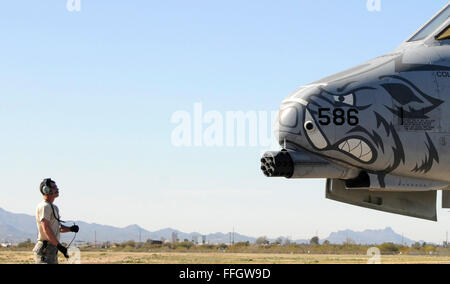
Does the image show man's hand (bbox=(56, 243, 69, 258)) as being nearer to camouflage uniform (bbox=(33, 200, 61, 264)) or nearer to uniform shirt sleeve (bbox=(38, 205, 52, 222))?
camouflage uniform (bbox=(33, 200, 61, 264))

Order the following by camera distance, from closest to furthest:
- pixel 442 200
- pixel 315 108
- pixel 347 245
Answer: pixel 315 108 → pixel 442 200 → pixel 347 245

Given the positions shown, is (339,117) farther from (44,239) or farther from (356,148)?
(44,239)

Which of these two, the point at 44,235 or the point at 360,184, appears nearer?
the point at 44,235

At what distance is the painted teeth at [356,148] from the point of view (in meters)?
16.2

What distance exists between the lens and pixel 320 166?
54.5 feet

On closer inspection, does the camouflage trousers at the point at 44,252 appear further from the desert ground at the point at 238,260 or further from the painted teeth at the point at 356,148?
the desert ground at the point at 238,260

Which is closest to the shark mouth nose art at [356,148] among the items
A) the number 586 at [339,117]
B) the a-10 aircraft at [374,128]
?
the a-10 aircraft at [374,128]

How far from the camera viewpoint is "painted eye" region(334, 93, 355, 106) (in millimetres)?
16219
